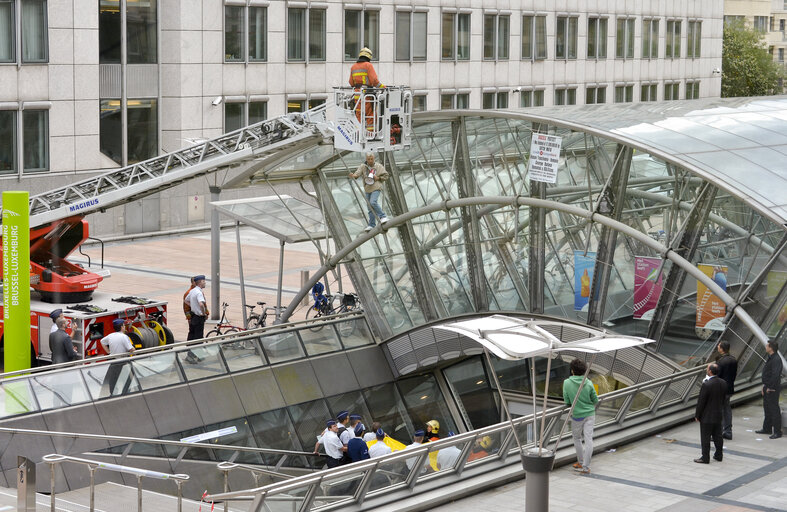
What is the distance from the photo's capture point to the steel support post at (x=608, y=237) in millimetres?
19688

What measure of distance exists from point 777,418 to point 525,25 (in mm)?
45301

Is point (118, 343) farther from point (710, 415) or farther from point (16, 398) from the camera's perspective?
point (710, 415)

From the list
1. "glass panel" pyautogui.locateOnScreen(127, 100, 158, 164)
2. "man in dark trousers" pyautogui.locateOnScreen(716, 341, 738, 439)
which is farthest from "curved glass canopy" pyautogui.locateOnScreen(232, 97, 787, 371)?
"glass panel" pyautogui.locateOnScreen(127, 100, 158, 164)

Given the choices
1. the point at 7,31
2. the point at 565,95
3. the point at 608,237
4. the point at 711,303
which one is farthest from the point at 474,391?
the point at 565,95

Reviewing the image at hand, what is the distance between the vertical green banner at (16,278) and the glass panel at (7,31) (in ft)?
61.6

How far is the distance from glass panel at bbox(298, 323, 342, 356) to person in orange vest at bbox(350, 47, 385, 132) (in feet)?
15.3

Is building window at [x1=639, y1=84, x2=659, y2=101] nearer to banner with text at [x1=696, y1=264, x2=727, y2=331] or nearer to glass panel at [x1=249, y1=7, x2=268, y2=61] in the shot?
glass panel at [x1=249, y1=7, x2=268, y2=61]

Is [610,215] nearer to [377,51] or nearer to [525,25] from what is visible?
[377,51]

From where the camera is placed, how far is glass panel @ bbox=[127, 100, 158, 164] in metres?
43.2

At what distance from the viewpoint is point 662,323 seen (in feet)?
66.5

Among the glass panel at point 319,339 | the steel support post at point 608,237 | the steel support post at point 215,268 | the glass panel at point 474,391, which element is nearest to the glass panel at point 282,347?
the glass panel at point 319,339

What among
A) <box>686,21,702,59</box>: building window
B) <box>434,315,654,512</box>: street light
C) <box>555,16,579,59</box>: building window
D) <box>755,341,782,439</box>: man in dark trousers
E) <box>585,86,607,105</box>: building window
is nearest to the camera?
<box>434,315,654,512</box>: street light

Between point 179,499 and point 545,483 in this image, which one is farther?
point 179,499

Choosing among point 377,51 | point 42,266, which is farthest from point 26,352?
point 377,51
